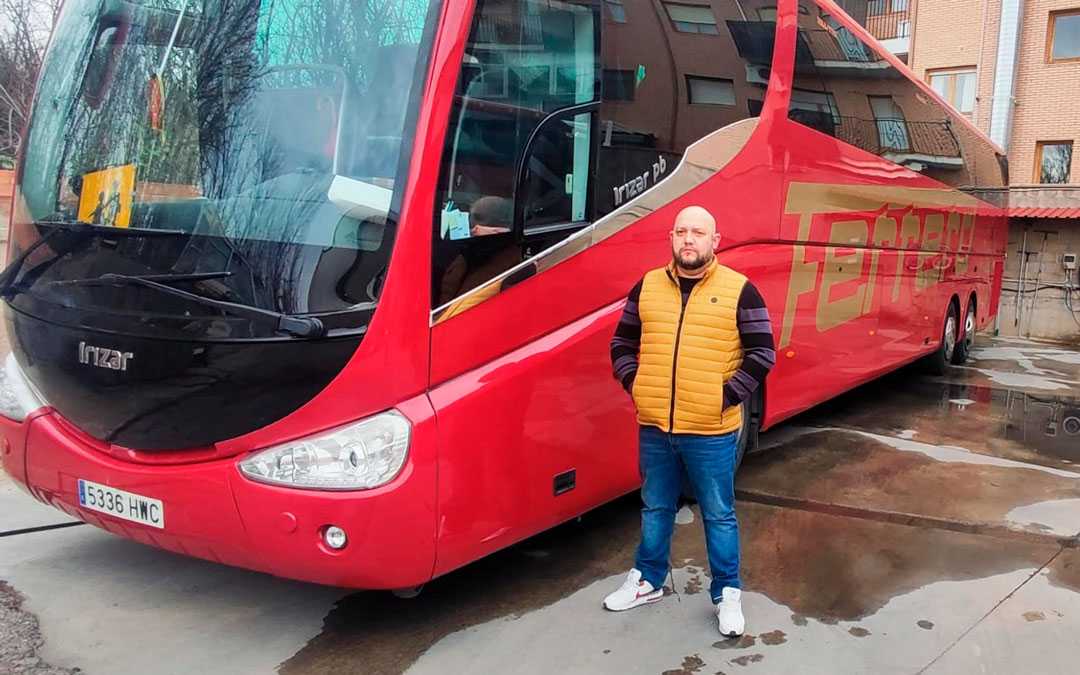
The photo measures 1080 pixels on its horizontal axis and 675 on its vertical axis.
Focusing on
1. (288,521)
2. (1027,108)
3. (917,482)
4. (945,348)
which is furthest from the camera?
(1027,108)

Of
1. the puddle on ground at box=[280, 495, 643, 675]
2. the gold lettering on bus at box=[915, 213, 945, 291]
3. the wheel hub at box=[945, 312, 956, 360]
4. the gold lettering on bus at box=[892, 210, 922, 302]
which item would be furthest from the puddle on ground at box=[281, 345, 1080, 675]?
the wheel hub at box=[945, 312, 956, 360]

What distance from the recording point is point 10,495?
5285 millimetres

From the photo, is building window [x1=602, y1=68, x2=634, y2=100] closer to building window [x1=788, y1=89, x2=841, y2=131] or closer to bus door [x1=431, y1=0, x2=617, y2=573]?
bus door [x1=431, y1=0, x2=617, y2=573]

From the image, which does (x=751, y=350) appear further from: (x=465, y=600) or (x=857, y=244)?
(x=857, y=244)

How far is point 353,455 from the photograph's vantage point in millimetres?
3049

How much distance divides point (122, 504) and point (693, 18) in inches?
143

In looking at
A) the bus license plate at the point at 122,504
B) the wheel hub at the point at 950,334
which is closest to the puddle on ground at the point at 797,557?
the bus license plate at the point at 122,504

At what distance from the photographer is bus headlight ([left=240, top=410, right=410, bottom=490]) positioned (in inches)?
120

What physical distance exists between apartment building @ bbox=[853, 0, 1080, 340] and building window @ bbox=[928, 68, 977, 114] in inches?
1.0

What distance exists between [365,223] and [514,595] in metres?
1.93

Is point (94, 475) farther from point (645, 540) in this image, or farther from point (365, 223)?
point (645, 540)

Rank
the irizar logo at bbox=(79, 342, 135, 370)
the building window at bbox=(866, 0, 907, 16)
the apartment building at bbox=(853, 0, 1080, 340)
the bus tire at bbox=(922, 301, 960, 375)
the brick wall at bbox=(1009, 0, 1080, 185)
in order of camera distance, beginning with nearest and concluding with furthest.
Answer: the irizar logo at bbox=(79, 342, 135, 370)
the bus tire at bbox=(922, 301, 960, 375)
the apartment building at bbox=(853, 0, 1080, 340)
the brick wall at bbox=(1009, 0, 1080, 185)
the building window at bbox=(866, 0, 907, 16)

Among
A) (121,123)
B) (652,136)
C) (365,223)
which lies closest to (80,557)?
(121,123)

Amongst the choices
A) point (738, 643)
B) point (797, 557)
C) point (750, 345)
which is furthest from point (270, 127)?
point (797, 557)
